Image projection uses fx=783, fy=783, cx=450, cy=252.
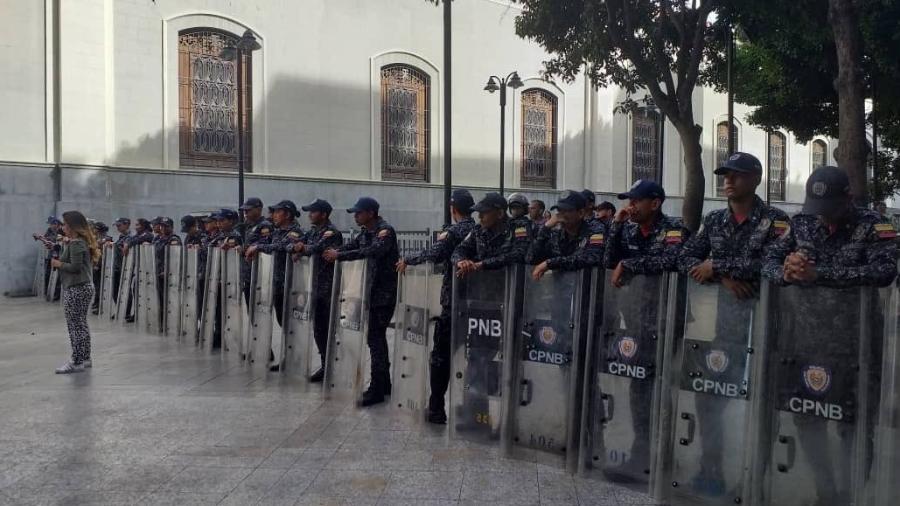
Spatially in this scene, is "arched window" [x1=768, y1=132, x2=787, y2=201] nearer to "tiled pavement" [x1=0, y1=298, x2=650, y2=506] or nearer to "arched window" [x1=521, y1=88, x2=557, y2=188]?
"arched window" [x1=521, y1=88, x2=557, y2=188]

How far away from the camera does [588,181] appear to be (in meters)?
29.9

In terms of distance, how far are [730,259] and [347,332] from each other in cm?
411

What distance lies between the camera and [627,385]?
4898 millimetres

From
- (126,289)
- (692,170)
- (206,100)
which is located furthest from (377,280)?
(206,100)

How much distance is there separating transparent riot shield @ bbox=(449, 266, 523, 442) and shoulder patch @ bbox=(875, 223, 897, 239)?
2320 millimetres

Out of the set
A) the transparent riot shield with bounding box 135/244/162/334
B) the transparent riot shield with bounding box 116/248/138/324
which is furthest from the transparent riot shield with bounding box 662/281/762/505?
the transparent riot shield with bounding box 116/248/138/324

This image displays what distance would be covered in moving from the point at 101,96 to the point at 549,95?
1536 cm

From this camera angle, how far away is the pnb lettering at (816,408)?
3.90 meters

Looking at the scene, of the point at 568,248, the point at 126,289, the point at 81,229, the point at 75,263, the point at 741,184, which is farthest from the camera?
the point at 126,289

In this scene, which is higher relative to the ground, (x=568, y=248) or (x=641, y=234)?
(x=641, y=234)

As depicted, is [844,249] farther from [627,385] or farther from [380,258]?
[380,258]

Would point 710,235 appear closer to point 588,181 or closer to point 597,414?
point 597,414

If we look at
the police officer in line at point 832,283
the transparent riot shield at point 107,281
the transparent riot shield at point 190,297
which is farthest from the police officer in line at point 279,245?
the transparent riot shield at point 107,281

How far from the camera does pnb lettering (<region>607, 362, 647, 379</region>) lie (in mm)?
4812
